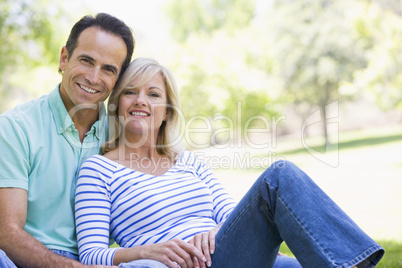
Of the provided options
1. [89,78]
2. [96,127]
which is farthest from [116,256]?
[89,78]

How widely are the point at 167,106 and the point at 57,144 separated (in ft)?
2.67

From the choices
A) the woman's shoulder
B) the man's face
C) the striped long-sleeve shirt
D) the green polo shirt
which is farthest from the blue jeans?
the man's face

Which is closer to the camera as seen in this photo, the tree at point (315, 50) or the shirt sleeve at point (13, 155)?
the shirt sleeve at point (13, 155)

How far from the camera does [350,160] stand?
16859 millimetres

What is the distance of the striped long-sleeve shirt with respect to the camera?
2.19 m

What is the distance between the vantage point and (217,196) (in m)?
2.63

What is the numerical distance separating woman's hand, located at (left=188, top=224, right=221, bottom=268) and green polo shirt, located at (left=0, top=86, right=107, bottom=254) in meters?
0.73

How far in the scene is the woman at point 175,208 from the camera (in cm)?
181

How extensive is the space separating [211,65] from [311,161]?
6157 mm

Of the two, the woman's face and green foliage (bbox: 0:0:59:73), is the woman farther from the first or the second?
green foliage (bbox: 0:0:59:73)

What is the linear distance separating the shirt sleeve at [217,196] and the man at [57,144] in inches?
27.3

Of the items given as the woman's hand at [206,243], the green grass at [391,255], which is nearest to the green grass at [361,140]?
the green grass at [391,255]

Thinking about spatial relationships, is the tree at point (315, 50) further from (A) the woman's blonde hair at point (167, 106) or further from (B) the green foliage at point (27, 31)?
(A) the woman's blonde hair at point (167, 106)

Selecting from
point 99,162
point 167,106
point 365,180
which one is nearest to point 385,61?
point 365,180
